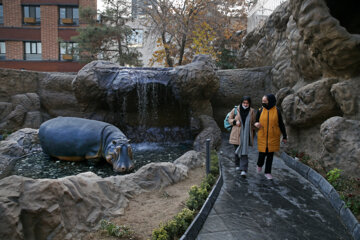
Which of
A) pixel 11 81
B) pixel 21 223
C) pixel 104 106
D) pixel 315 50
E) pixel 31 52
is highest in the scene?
pixel 31 52

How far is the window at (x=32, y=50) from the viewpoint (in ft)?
78.0

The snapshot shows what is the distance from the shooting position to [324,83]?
6742 mm

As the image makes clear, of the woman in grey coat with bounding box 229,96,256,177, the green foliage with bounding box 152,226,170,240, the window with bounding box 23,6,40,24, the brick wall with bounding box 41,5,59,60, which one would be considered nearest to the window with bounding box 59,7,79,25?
the brick wall with bounding box 41,5,59,60

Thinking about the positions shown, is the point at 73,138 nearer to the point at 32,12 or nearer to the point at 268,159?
the point at 268,159

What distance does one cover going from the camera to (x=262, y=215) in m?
4.55

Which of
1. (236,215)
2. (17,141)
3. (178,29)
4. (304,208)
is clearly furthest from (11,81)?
(304,208)

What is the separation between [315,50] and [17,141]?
9987 mm

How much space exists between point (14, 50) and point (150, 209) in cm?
2539

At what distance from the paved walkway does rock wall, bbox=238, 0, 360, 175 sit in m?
1.09

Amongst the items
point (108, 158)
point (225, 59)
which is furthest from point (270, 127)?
point (225, 59)

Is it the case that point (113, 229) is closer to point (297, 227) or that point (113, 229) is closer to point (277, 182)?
point (297, 227)

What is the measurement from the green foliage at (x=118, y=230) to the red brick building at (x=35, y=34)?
22.3m

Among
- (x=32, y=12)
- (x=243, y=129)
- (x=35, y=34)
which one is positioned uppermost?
(x=32, y=12)

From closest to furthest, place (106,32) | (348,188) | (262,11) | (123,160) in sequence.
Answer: (348,188)
(123,160)
(262,11)
(106,32)
